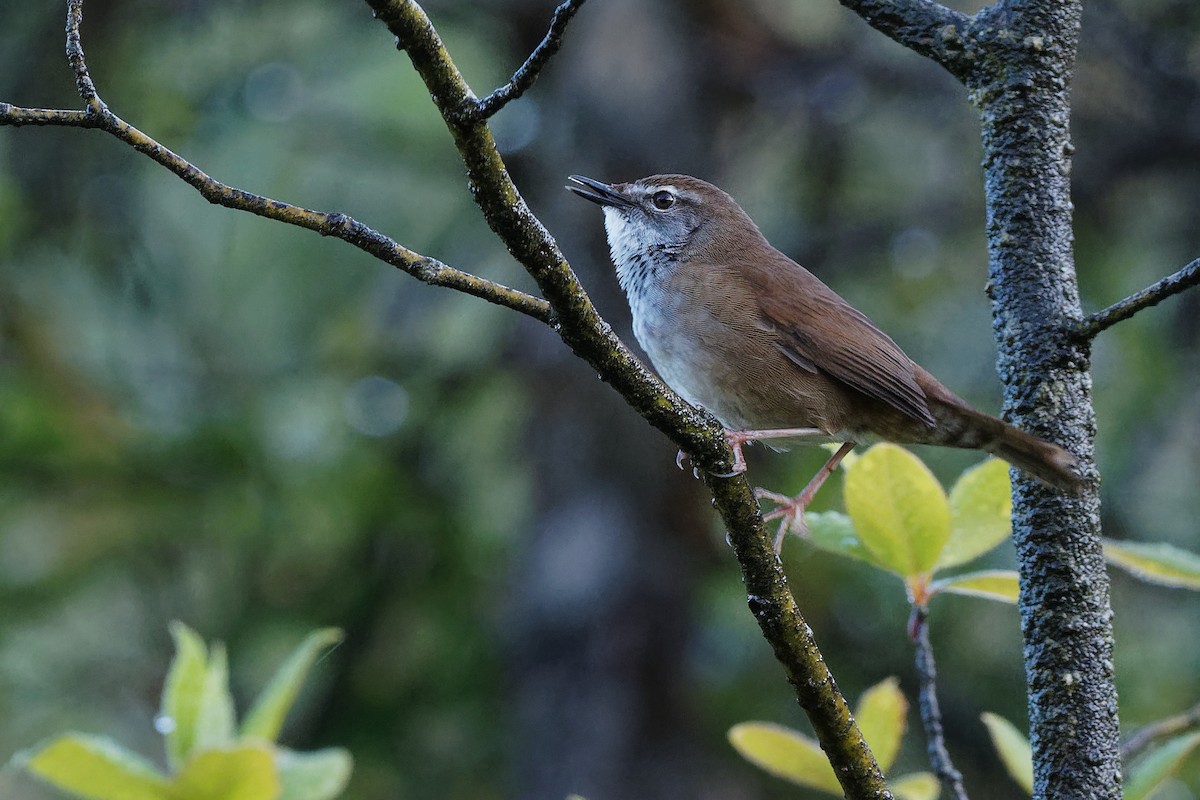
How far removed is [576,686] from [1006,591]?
4.42m

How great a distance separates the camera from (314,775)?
2547 millimetres

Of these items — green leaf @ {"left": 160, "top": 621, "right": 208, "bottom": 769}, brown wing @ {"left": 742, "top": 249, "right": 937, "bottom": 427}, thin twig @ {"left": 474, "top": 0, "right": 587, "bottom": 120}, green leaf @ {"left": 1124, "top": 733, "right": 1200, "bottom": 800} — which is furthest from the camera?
brown wing @ {"left": 742, "top": 249, "right": 937, "bottom": 427}

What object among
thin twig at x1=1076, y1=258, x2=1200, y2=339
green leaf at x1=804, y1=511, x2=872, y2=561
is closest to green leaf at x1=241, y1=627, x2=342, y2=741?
green leaf at x1=804, y1=511, x2=872, y2=561

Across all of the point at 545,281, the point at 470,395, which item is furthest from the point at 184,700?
the point at 470,395

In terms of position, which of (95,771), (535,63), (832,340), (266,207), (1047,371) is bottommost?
(95,771)

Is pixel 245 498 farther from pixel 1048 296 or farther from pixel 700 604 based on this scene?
pixel 1048 296

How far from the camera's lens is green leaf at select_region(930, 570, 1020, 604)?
8.20 feet

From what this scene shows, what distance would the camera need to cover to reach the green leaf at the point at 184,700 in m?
2.64

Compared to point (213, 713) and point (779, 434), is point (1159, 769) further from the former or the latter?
point (213, 713)

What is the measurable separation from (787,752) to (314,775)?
0.93 metres

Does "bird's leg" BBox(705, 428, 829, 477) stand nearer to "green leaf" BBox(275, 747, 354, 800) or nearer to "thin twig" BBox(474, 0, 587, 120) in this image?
"green leaf" BBox(275, 747, 354, 800)

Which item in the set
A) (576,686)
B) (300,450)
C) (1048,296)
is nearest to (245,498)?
(300,450)

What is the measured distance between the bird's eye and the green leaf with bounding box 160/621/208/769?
94.2 inches

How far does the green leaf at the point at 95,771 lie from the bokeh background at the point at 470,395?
129 inches
